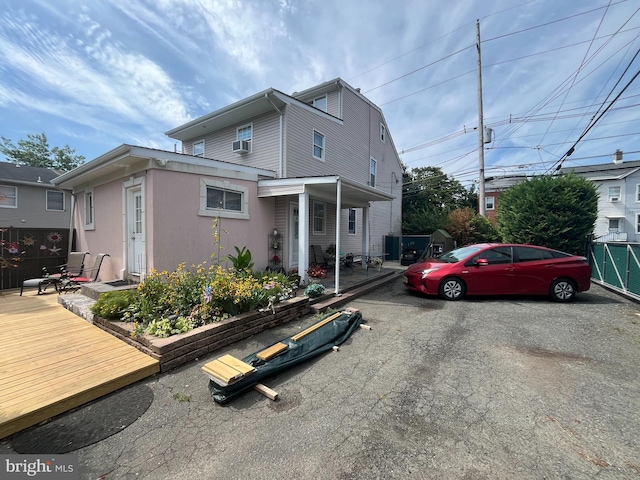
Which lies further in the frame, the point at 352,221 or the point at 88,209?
the point at 352,221

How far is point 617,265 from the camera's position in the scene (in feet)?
25.8

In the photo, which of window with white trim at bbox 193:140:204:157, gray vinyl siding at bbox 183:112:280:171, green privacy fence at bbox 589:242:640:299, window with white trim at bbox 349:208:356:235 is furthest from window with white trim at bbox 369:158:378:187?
green privacy fence at bbox 589:242:640:299

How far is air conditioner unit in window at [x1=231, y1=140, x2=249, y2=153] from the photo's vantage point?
958 centimetres

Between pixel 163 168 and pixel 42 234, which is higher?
pixel 163 168

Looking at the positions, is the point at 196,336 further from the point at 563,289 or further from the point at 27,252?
the point at 563,289

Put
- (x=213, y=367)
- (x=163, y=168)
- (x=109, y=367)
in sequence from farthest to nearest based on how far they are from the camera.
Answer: (x=163, y=168) < (x=109, y=367) < (x=213, y=367)

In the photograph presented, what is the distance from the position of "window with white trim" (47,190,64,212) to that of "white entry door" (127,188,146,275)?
1458 cm

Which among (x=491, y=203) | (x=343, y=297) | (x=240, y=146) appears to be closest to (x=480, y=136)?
(x=240, y=146)

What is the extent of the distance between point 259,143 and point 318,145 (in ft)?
8.04

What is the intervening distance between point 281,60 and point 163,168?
6.84m

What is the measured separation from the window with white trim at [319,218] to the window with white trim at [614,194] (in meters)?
27.3

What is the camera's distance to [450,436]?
2238mm

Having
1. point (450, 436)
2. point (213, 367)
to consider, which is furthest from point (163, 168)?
point (450, 436)

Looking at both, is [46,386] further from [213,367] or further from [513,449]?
[513,449]
